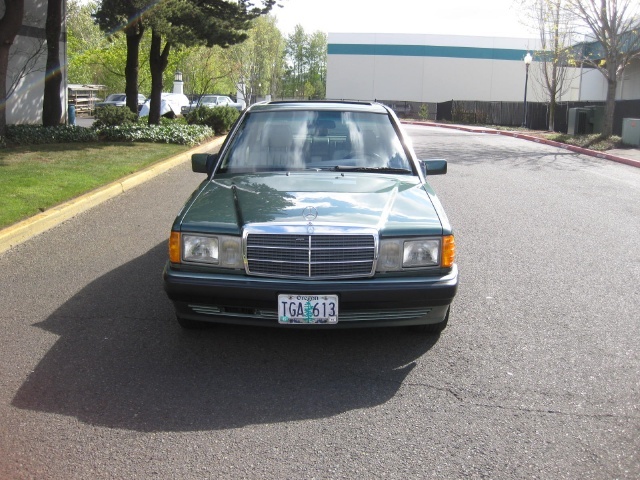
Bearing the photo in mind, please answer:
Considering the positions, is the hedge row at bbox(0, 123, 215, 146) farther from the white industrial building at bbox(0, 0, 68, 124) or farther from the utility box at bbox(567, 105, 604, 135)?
the utility box at bbox(567, 105, 604, 135)

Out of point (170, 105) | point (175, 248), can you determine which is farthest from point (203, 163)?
point (170, 105)

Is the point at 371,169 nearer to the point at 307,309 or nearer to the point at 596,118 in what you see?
the point at 307,309

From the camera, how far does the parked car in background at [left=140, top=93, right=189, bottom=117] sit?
32000 millimetres

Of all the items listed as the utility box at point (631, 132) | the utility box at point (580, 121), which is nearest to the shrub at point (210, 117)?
the utility box at point (631, 132)

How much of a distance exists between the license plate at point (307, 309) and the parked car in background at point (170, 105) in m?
27.3

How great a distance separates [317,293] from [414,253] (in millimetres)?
666

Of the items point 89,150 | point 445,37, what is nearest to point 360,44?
point 445,37

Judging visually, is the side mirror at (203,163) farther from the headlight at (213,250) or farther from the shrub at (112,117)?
the shrub at (112,117)

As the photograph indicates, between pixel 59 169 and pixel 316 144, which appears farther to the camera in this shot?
pixel 59 169

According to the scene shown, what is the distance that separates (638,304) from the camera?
573cm

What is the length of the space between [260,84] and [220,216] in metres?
72.8

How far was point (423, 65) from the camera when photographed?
62938mm

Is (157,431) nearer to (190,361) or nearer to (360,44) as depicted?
(190,361)

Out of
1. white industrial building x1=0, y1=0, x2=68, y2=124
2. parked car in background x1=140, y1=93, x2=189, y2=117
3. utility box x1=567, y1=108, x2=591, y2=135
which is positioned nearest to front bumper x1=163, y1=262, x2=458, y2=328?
white industrial building x1=0, y1=0, x2=68, y2=124
